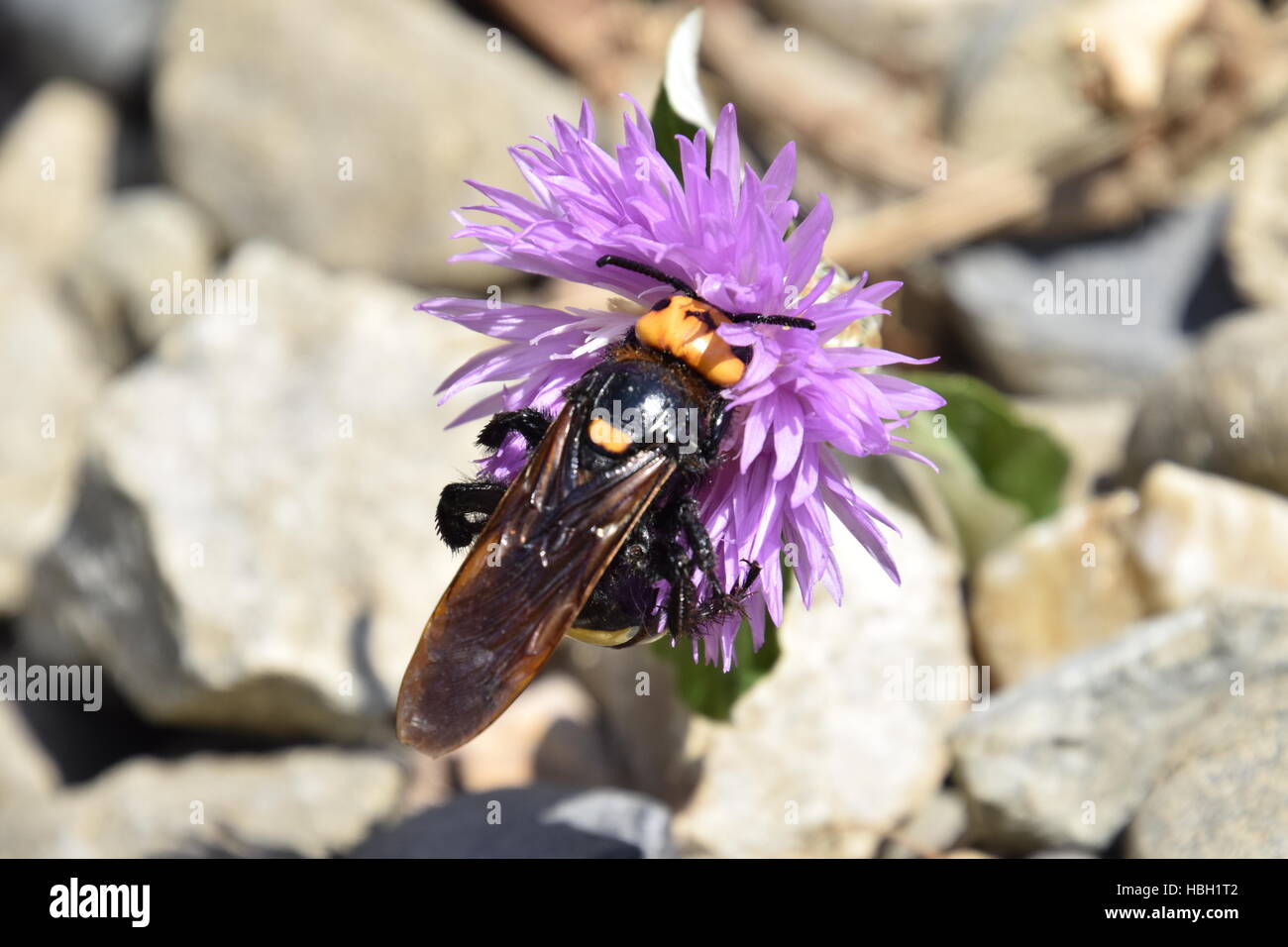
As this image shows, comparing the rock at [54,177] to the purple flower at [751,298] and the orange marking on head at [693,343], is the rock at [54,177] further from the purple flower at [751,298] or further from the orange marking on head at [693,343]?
the orange marking on head at [693,343]

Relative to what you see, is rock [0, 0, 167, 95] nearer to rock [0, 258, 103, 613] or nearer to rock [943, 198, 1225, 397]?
rock [0, 258, 103, 613]

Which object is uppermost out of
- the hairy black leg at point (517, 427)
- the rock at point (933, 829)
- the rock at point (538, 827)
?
the hairy black leg at point (517, 427)

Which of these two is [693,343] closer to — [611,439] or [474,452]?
[611,439]

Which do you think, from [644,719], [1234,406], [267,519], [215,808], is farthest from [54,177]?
[1234,406]

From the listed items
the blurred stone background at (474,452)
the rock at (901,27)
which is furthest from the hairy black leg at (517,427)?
the rock at (901,27)

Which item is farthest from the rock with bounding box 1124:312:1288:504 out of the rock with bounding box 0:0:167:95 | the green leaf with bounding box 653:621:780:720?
the rock with bounding box 0:0:167:95

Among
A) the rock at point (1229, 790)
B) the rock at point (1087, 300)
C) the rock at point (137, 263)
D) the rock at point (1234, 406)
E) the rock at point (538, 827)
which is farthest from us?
the rock at point (137, 263)
